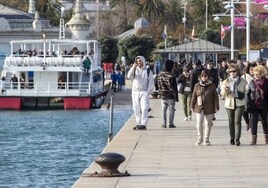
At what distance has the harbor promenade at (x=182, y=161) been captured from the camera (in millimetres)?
17766

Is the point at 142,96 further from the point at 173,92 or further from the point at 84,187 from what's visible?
the point at 84,187

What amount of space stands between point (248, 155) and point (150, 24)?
115 meters

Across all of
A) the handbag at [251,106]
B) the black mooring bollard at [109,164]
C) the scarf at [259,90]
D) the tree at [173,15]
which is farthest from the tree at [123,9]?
the black mooring bollard at [109,164]

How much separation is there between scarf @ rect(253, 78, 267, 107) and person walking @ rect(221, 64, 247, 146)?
0.26 metres

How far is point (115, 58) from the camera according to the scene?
4449 inches

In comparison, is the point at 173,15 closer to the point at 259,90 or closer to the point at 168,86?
the point at 168,86

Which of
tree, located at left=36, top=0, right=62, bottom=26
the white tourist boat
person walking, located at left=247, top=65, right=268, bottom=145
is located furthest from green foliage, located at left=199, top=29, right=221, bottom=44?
person walking, located at left=247, top=65, right=268, bottom=145

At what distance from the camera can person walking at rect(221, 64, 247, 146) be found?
23.6 m

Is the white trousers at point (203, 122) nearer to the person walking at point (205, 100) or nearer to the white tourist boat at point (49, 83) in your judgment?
the person walking at point (205, 100)

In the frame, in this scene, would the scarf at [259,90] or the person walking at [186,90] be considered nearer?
the scarf at [259,90]

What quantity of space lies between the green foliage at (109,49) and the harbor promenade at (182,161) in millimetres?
81382

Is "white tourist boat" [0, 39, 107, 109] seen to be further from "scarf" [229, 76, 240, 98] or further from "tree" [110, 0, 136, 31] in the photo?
"tree" [110, 0, 136, 31]

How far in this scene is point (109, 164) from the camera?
60.6 ft

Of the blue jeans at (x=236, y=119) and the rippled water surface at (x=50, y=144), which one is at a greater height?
the blue jeans at (x=236, y=119)
